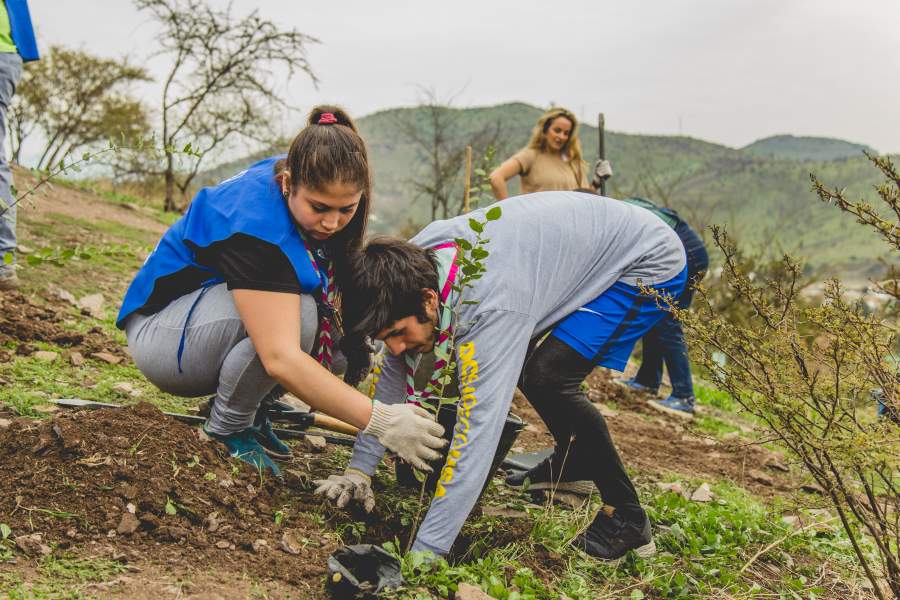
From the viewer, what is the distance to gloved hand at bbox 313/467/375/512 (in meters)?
2.29

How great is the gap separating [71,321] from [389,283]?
9.22ft

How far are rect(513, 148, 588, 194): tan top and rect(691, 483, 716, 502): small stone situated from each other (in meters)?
2.62

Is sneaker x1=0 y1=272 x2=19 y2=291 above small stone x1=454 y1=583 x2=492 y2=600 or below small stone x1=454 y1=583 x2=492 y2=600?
above

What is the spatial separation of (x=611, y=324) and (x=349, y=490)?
102 centimetres

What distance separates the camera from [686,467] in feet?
12.7

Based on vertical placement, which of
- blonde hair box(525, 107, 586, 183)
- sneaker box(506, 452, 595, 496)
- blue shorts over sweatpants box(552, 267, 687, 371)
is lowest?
sneaker box(506, 452, 595, 496)

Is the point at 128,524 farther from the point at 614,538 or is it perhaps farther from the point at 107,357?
the point at 107,357

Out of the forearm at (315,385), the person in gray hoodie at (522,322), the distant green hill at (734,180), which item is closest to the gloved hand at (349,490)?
the person in gray hoodie at (522,322)

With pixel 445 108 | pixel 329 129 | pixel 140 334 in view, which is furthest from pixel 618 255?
pixel 445 108

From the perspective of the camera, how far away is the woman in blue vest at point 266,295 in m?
2.12

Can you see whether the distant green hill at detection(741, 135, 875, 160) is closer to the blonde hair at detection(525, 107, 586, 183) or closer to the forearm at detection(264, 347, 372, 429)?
the blonde hair at detection(525, 107, 586, 183)

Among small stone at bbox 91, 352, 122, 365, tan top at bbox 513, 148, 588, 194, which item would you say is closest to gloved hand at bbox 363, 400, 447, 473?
small stone at bbox 91, 352, 122, 365

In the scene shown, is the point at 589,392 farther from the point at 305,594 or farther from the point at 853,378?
the point at 305,594

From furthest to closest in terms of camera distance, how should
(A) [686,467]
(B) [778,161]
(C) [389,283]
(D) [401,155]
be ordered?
(D) [401,155], (B) [778,161], (A) [686,467], (C) [389,283]
